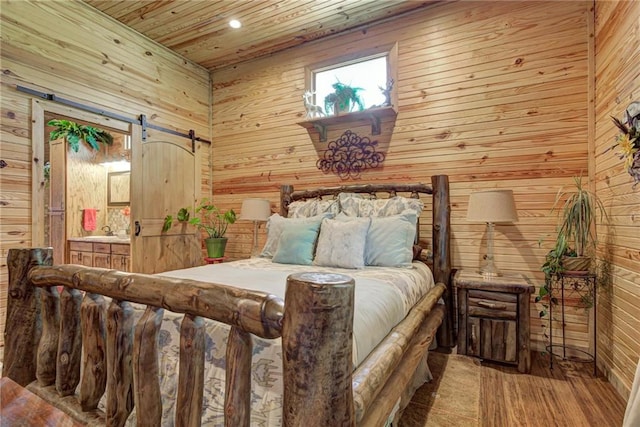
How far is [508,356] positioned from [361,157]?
6.93 ft

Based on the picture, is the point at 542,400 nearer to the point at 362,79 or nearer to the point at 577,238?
the point at 577,238

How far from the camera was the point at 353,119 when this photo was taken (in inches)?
129

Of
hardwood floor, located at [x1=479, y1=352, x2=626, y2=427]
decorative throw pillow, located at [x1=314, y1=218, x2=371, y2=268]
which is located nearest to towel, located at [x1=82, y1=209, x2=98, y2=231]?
decorative throw pillow, located at [x1=314, y1=218, x2=371, y2=268]

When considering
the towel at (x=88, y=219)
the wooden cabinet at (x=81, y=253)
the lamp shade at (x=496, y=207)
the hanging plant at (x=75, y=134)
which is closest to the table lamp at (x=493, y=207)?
the lamp shade at (x=496, y=207)

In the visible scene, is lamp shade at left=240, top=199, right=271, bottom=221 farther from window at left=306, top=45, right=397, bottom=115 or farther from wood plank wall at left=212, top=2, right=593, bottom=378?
window at left=306, top=45, right=397, bottom=115

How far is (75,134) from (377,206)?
4.14 metres

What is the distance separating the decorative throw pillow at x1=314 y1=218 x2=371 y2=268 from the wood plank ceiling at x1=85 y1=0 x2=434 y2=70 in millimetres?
2096

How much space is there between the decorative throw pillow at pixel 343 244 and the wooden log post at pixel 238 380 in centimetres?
147

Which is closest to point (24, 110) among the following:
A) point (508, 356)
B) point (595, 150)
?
point (508, 356)

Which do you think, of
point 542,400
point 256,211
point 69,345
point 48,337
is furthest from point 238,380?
point 256,211

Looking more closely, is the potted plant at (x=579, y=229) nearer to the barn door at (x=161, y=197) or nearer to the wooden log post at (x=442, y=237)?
the wooden log post at (x=442, y=237)

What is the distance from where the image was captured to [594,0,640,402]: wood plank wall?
6.04 ft

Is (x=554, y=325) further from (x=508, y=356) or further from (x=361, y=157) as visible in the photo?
(x=361, y=157)

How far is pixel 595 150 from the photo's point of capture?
2426 millimetres
